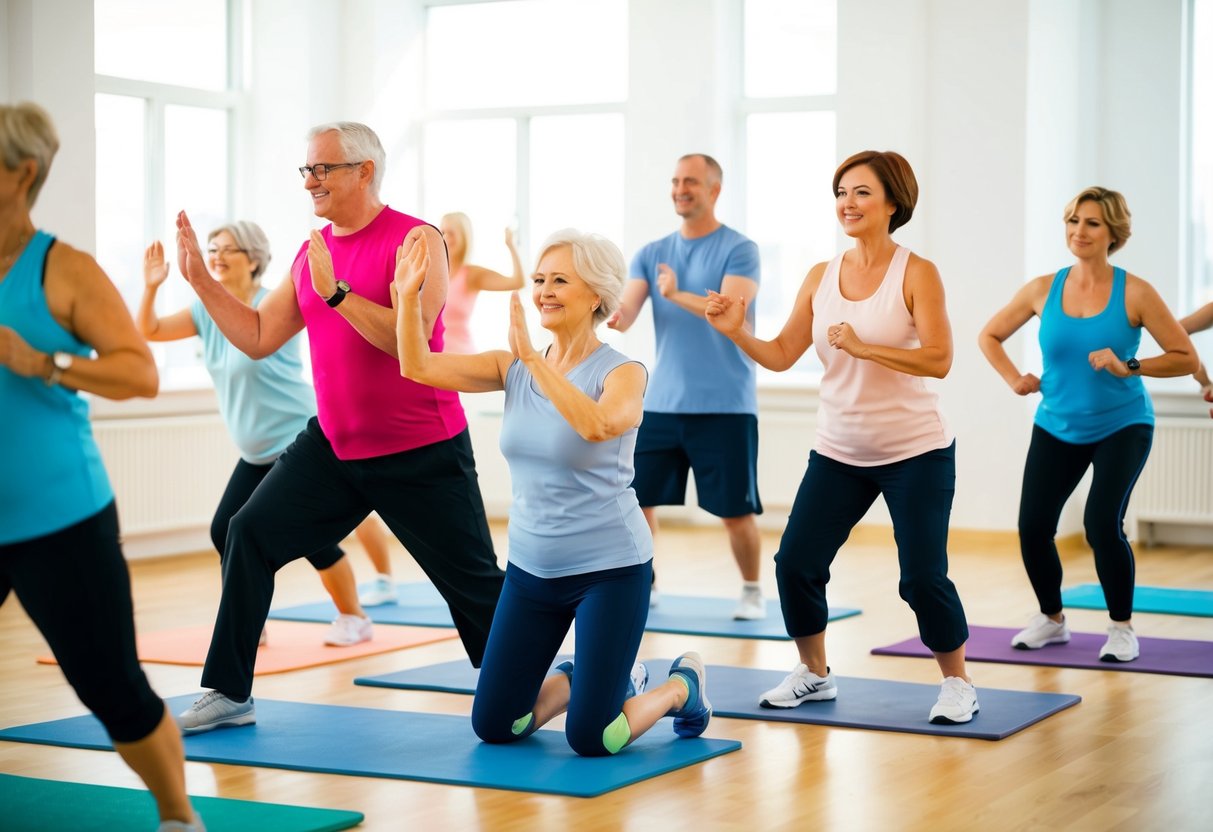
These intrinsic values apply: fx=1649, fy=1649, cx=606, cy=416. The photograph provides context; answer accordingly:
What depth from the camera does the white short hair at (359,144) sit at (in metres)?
3.70

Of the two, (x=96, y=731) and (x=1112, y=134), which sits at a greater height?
(x=1112, y=134)

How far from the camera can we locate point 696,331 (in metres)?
5.54

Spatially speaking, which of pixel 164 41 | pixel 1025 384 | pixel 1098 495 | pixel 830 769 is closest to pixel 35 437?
pixel 830 769

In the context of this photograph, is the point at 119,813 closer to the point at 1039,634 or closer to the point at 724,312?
the point at 724,312

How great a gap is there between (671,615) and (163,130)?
12.3 ft

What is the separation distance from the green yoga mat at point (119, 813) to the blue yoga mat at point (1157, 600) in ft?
11.1

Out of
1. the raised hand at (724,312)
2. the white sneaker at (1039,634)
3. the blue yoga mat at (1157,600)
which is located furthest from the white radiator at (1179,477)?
the raised hand at (724,312)

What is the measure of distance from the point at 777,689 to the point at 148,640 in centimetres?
218

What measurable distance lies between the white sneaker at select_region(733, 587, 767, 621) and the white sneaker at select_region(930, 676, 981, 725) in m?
1.61

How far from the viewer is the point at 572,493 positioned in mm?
3359

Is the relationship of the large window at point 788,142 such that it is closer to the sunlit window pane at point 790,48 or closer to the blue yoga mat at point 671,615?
A: the sunlit window pane at point 790,48

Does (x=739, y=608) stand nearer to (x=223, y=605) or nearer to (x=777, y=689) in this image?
(x=777, y=689)

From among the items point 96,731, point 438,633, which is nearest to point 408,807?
Result: point 96,731

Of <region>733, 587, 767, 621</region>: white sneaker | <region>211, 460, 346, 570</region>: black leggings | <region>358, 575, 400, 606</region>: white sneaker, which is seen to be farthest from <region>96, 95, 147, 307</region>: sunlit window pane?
<region>733, 587, 767, 621</region>: white sneaker
